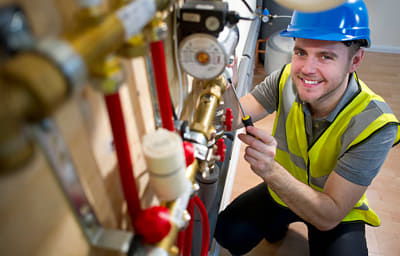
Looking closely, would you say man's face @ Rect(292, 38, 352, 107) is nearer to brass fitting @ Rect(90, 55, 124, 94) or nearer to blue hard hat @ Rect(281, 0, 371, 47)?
blue hard hat @ Rect(281, 0, 371, 47)

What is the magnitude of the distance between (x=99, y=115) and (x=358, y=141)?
0.79 metres

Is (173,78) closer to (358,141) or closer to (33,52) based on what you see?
(33,52)

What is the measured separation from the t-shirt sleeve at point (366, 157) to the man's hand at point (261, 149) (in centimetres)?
25

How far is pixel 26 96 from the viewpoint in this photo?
165mm

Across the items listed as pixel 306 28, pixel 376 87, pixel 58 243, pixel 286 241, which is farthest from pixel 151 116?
pixel 376 87

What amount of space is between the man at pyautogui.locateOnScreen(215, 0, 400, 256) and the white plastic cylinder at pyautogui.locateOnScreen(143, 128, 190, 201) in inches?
16.3

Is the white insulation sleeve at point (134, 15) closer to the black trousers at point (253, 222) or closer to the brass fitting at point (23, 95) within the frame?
the brass fitting at point (23, 95)

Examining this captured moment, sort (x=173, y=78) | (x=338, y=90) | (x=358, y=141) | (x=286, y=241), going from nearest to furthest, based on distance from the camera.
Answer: (x=173, y=78), (x=358, y=141), (x=338, y=90), (x=286, y=241)

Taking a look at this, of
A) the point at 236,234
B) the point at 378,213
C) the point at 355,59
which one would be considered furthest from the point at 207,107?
the point at 378,213

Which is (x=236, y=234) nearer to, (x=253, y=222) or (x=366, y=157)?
(x=253, y=222)

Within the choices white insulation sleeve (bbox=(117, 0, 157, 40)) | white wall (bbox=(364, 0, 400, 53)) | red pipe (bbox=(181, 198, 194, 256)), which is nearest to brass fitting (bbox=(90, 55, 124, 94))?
white insulation sleeve (bbox=(117, 0, 157, 40))

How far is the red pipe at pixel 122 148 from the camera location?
31cm

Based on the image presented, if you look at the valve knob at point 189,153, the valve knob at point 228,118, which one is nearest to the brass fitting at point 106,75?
the valve knob at point 189,153

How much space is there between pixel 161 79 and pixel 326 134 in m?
0.73
